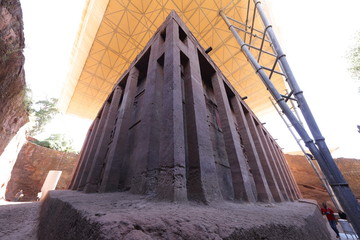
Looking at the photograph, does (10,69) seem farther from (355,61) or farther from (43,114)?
(355,61)

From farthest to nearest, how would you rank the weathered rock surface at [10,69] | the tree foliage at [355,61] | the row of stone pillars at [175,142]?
the tree foliage at [355,61] → the weathered rock surface at [10,69] → the row of stone pillars at [175,142]

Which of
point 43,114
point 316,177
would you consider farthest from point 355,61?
point 43,114

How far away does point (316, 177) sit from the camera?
53.5ft

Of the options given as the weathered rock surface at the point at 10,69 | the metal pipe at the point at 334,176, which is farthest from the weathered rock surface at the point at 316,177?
the weathered rock surface at the point at 10,69

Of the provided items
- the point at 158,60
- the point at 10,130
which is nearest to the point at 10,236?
the point at 158,60

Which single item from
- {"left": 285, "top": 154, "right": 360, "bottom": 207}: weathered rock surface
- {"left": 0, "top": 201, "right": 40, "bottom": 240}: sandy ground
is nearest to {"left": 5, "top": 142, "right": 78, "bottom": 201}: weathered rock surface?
{"left": 0, "top": 201, "right": 40, "bottom": 240}: sandy ground

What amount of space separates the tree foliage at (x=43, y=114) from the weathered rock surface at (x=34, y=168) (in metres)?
2.33

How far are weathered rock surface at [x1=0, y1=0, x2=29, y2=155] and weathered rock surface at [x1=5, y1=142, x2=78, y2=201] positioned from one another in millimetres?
8721

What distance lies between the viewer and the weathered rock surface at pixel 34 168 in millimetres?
14320

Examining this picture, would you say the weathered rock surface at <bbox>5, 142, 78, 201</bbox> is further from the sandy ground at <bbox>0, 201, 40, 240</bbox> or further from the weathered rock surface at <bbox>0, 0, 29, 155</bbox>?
the sandy ground at <bbox>0, 201, 40, 240</bbox>

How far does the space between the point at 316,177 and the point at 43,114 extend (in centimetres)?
3331

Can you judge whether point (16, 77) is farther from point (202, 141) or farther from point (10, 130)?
point (202, 141)

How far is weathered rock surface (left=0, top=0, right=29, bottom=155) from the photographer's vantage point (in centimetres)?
484

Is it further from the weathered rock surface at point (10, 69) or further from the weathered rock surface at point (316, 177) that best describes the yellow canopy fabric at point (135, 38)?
the weathered rock surface at point (316, 177)
